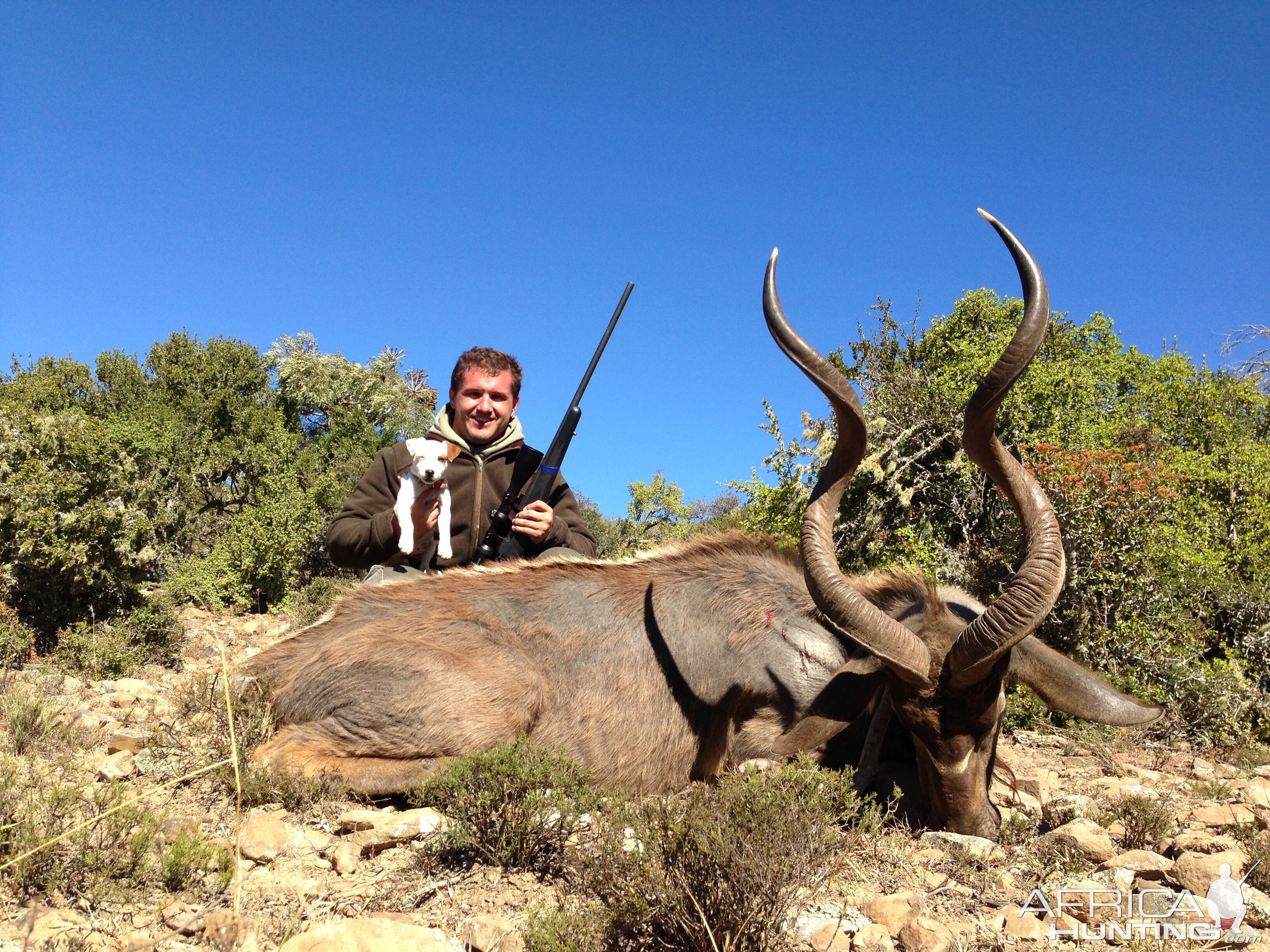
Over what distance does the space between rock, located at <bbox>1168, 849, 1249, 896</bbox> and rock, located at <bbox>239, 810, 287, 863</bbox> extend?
3364 millimetres

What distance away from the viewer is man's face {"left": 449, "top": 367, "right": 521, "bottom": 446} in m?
5.95

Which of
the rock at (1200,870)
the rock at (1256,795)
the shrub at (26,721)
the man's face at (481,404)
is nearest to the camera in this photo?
the rock at (1200,870)

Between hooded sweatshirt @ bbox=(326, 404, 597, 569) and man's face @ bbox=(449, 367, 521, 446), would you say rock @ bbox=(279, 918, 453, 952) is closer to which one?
hooded sweatshirt @ bbox=(326, 404, 597, 569)

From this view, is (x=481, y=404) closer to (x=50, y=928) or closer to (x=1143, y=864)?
(x=50, y=928)

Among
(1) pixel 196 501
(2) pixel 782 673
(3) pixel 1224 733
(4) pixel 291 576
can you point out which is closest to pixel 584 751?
(2) pixel 782 673

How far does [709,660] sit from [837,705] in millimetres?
769

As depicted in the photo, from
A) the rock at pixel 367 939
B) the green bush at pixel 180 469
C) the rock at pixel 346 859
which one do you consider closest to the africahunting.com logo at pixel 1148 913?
the rock at pixel 367 939

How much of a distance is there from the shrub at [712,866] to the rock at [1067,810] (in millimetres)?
1398

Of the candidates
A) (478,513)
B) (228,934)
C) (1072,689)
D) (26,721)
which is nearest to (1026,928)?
(1072,689)

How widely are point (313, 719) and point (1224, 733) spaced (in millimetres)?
5577

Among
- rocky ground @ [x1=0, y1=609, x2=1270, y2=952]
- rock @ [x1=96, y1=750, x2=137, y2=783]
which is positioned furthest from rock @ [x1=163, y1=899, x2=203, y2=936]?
rock @ [x1=96, y1=750, x2=137, y2=783]

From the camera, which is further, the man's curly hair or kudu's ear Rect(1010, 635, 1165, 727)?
the man's curly hair

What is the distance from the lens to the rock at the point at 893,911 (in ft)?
8.82

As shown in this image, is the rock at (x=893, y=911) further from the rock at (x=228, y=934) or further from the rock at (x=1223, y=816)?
the rock at (x=1223, y=816)
